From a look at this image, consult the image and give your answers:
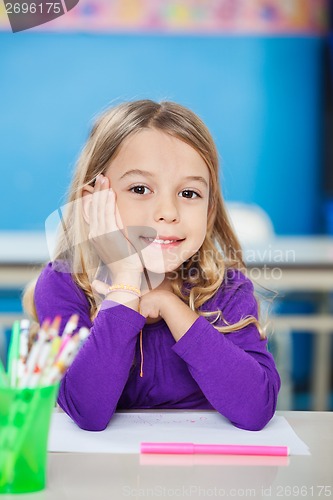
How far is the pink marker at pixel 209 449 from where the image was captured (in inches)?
37.8

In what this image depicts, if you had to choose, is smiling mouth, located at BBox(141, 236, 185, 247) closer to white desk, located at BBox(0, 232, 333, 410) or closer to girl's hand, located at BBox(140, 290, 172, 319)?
girl's hand, located at BBox(140, 290, 172, 319)

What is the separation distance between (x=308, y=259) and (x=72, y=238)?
5.49 feet

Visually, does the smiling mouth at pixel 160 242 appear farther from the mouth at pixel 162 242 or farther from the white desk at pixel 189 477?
the white desk at pixel 189 477

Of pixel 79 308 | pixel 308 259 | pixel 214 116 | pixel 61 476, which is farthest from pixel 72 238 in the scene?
pixel 214 116

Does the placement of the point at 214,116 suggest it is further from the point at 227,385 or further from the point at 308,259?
the point at 227,385

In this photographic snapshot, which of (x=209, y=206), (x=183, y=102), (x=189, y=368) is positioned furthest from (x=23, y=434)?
(x=183, y=102)

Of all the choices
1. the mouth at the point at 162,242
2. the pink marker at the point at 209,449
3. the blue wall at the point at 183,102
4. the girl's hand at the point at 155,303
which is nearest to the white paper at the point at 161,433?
the pink marker at the point at 209,449

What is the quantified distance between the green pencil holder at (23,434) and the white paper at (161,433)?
16 centimetres

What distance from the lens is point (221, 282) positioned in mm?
1348

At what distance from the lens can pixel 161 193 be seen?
48.6 inches

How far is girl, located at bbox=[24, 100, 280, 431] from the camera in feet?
3.74

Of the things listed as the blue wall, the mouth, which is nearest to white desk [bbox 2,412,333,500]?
the mouth

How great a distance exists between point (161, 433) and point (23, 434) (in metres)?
0.31

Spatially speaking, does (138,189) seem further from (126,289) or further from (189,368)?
(189,368)
